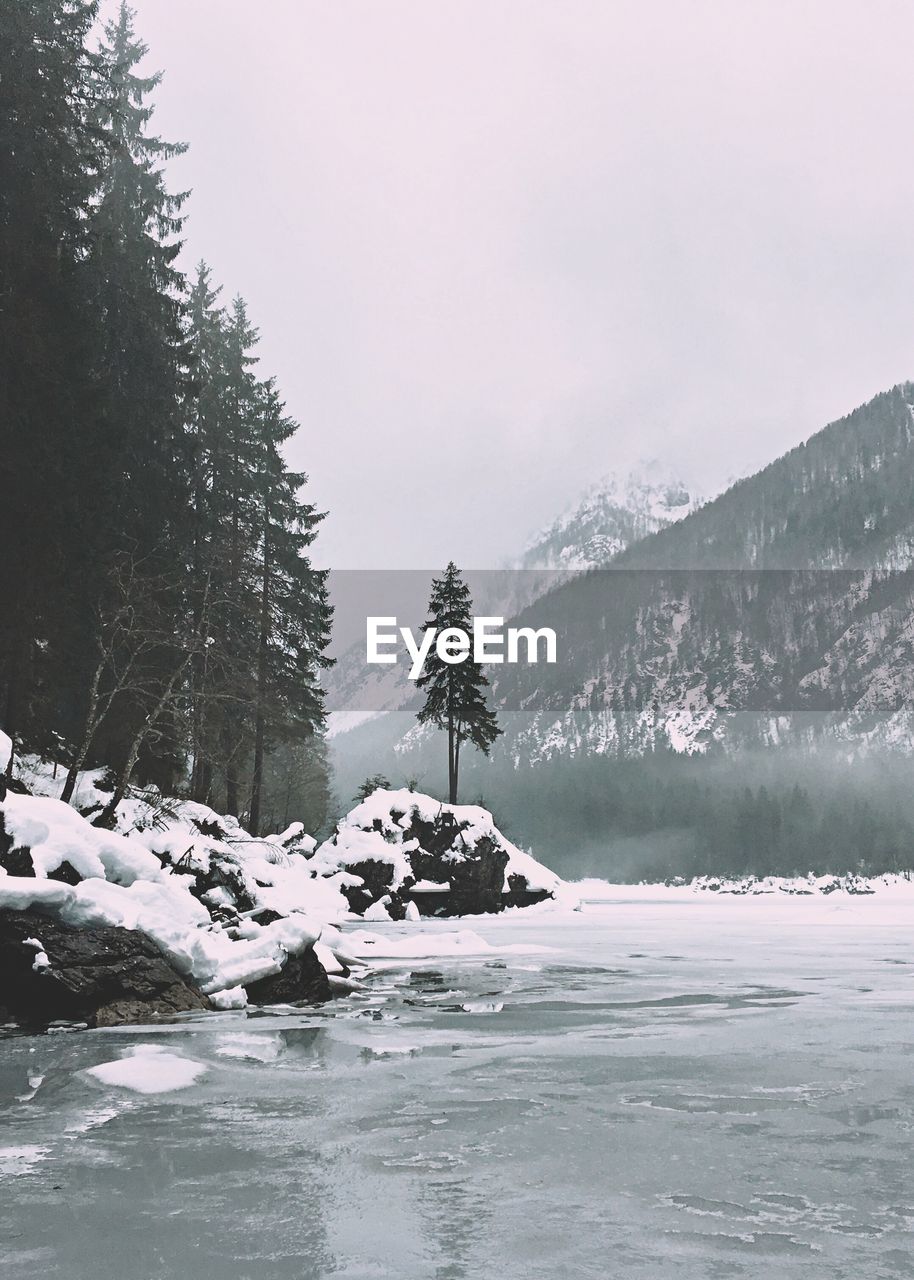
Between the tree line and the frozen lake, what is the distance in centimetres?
1036

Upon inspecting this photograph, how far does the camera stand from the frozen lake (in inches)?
153

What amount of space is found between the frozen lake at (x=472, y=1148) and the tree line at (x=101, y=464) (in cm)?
1036

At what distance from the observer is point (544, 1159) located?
534 cm

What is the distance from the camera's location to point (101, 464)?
20859mm

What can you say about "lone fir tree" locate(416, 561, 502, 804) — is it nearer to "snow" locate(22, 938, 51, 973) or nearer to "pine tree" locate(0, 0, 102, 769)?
"pine tree" locate(0, 0, 102, 769)

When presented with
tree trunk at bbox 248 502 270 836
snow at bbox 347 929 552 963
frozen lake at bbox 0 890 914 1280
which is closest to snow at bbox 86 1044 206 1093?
frozen lake at bbox 0 890 914 1280

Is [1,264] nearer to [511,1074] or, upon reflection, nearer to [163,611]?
[163,611]

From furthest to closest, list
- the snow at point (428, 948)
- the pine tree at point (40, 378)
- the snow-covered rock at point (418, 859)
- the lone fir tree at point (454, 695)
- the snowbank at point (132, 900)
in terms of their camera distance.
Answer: the lone fir tree at point (454, 695) → the snow-covered rock at point (418, 859) → the snow at point (428, 948) → the pine tree at point (40, 378) → the snowbank at point (132, 900)

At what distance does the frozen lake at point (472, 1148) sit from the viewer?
388 centimetres

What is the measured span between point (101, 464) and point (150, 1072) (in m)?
15.6

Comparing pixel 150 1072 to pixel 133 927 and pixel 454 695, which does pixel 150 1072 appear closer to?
pixel 133 927

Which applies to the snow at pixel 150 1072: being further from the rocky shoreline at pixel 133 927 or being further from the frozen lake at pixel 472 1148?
A: the rocky shoreline at pixel 133 927

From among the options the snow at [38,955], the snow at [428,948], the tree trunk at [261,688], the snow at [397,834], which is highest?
the tree trunk at [261,688]

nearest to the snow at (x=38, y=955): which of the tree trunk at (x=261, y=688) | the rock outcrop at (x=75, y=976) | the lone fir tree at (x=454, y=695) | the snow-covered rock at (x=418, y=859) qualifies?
the rock outcrop at (x=75, y=976)
